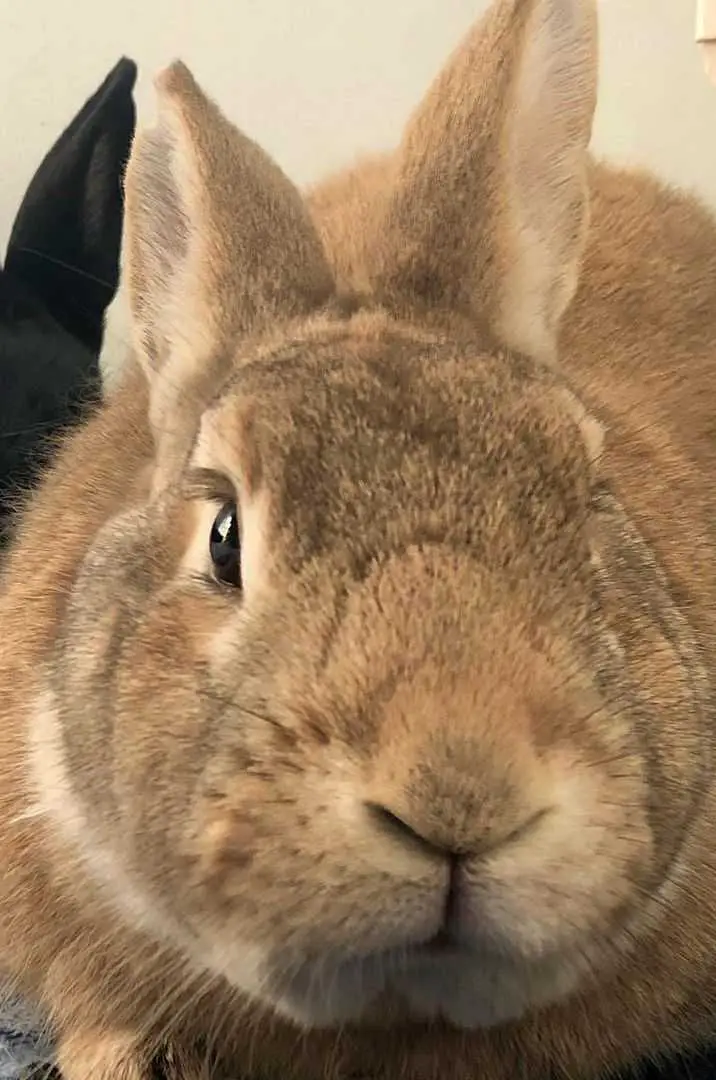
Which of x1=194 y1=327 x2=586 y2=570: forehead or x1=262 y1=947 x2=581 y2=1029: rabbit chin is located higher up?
x1=194 y1=327 x2=586 y2=570: forehead

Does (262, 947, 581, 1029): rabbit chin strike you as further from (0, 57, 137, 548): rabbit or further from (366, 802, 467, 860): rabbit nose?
(0, 57, 137, 548): rabbit

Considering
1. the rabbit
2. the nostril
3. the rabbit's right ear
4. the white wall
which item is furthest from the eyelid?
the white wall

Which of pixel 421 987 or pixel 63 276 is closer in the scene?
pixel 421 987

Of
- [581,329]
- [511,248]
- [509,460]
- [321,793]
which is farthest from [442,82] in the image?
[321,793]

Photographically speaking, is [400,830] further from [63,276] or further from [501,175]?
[63,276]

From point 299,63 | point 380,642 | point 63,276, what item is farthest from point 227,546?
point 299,63

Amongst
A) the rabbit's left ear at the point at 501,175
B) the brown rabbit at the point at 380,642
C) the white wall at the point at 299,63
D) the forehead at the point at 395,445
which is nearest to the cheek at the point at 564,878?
the brown rabbit at the point at 380,642
